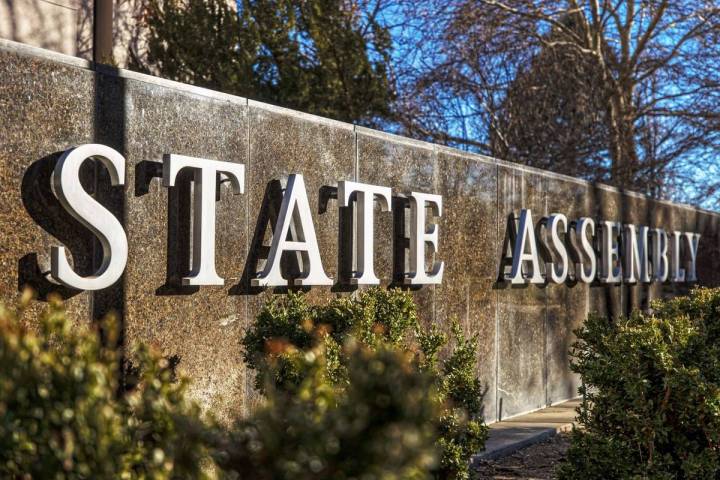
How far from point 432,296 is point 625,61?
1045cm

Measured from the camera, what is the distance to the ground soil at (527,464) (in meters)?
6.12

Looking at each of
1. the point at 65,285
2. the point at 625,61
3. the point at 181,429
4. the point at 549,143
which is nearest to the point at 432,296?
the point at 65,285

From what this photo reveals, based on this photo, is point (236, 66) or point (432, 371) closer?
point (432, 371)

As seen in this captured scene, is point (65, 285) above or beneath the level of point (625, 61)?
beneath

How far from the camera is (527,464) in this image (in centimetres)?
648

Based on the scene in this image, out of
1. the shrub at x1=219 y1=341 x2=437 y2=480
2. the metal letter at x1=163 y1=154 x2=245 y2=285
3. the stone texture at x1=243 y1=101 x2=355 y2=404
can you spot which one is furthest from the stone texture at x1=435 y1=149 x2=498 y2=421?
the shrub at x1=219 y1=341 x2=437 y2=480

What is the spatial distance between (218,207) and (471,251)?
316 centimetres

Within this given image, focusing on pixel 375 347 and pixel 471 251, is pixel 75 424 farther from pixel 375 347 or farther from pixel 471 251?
pixel 471 251

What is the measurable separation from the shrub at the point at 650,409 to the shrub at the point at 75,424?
117 inches

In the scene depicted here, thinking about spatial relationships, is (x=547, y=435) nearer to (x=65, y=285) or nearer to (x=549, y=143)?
(x=65, y=285)

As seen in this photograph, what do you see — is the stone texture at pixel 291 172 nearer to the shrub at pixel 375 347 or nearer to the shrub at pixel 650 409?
the shrub at pixel 375 347

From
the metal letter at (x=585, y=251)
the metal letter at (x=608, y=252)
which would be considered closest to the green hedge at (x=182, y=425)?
the metal letter at (x=585, y=251)

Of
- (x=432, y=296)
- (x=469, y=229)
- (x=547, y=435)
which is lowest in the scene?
(x=547, y=435)

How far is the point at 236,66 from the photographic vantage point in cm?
1128
